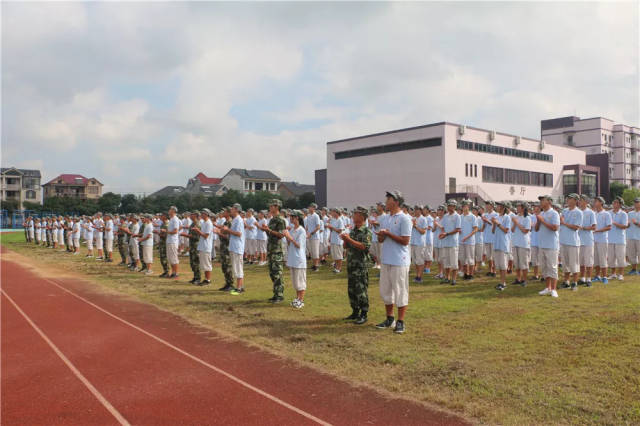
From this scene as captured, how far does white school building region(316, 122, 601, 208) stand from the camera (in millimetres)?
44281

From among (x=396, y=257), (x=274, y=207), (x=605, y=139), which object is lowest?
(x=396, y=257)

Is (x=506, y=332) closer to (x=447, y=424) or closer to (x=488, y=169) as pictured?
(x=447, y=424)

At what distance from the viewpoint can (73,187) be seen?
8719 cm

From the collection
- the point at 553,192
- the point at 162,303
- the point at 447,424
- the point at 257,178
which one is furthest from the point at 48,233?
the point at 257,178

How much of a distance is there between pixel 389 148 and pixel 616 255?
37.6 meters

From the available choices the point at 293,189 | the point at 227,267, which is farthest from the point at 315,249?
the point at 293,189

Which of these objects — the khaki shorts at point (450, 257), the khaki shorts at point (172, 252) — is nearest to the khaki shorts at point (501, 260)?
the khaki shorts at point (450, 257)

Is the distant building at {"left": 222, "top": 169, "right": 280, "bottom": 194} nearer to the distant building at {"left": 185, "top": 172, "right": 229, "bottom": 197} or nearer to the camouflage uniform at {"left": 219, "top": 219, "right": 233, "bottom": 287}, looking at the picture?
the distant building at {"left": 185, "top": 172, "right": 229, "bottom": 197}

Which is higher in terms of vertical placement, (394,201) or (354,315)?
(394,201)

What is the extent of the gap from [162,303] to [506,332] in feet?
24.9

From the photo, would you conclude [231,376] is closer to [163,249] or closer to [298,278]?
[298,278]

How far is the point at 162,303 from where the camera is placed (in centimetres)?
1058

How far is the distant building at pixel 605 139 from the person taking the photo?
74.2 meters

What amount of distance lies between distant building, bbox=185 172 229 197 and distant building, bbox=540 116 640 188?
200 feet
